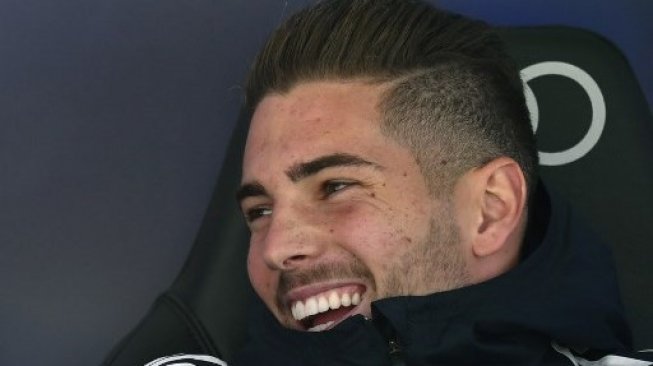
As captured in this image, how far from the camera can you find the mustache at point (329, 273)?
39.0 inches

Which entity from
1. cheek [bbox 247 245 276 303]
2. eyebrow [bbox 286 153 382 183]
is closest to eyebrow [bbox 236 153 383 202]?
eyebrow [bbox 286 153 382 183]

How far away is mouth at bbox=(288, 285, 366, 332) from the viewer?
1.00 meters

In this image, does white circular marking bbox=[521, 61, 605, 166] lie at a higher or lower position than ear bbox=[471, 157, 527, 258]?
higher

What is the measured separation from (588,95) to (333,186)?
395mm

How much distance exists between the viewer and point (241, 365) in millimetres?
1104

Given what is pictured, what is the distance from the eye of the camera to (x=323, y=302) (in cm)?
101

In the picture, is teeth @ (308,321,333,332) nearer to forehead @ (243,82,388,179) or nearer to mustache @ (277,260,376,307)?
mustache @ (277,260,376,307)

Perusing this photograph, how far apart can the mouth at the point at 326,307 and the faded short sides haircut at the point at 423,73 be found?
0.45 ft

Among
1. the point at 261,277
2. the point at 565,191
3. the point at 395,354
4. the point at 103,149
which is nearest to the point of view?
the point at 395,354

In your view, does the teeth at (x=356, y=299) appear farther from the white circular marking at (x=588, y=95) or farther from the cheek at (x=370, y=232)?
the white circular marking at (x=588, y=95)

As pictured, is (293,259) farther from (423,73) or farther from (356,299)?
(423,73)

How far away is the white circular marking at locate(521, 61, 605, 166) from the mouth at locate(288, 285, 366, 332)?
1.16 feet

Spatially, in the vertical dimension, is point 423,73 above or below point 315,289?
above

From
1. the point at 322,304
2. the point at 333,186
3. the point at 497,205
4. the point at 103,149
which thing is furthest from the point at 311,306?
the point at 103,149
